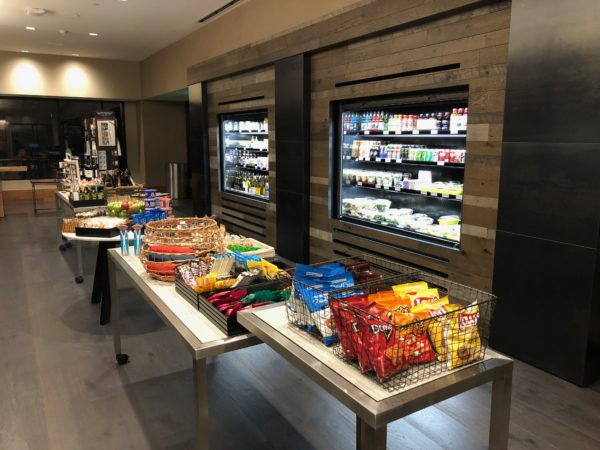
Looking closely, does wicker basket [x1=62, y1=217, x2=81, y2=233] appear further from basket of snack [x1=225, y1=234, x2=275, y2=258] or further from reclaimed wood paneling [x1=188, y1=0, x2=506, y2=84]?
reclaimed wood paneling [x1=188, y1=0, x2=506, y2=84]

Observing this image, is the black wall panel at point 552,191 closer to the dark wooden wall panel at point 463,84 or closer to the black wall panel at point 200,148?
the dark wooden wall panel at point 463,84

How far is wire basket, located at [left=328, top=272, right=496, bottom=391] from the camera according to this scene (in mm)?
1315

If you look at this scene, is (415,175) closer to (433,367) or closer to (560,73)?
(560,73)

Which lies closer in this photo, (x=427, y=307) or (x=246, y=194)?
(x=427, y=307)

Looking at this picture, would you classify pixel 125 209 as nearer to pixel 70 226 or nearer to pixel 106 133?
pixel 70 226

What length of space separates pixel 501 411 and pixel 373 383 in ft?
1.70

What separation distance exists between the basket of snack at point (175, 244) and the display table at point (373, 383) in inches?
30.6

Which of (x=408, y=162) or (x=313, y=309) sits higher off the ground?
(x=408, y=162)

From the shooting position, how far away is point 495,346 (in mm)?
3271

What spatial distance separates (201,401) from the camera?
1.81 meters

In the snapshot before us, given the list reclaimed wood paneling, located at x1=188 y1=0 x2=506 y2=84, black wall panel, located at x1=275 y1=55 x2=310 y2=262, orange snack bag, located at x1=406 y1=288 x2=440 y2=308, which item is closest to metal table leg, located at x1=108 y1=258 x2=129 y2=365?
orange snack bag, located at x1=406 y1=288 x2=440 y2=308

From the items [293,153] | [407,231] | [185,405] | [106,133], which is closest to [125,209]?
[293,153]

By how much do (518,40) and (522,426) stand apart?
85.3 inches

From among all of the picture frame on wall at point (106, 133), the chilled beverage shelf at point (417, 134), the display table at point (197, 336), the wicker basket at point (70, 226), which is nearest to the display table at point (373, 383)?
the display table at point (197, 336)
